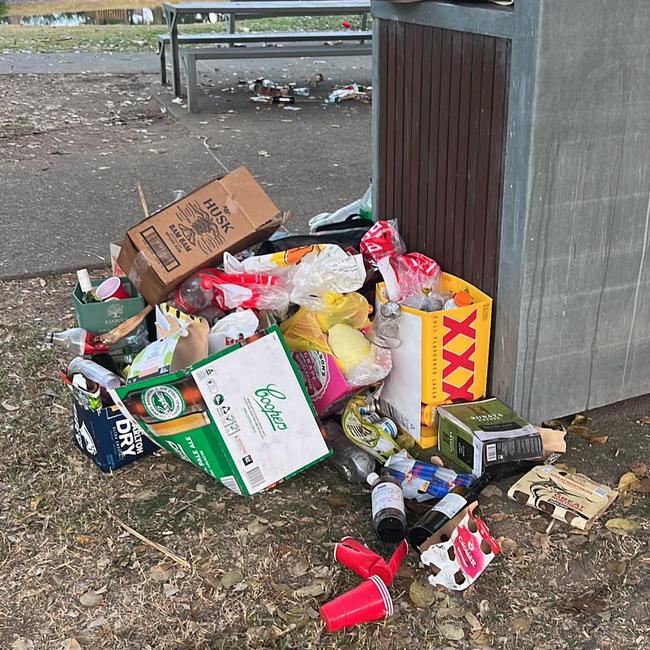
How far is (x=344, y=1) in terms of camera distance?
900cm

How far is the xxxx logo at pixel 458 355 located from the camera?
2.77 metres

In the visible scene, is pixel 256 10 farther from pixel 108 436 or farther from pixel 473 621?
pixel 473 621

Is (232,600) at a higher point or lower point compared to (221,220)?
lower

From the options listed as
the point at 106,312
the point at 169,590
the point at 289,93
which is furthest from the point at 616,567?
the point at 289,93

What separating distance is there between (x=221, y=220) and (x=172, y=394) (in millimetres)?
969

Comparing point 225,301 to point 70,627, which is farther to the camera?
point 225,301

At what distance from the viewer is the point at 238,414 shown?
2.57 m

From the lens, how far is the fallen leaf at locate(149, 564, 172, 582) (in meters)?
2.34

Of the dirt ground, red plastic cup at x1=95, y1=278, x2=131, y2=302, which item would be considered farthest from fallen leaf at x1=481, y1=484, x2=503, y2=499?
red plastic cup at x1=95, y1=278, x2=131, y2=302

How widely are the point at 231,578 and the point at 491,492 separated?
90 centimetres

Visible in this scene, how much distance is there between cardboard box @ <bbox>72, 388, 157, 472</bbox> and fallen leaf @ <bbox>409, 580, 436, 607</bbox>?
3.54 feet

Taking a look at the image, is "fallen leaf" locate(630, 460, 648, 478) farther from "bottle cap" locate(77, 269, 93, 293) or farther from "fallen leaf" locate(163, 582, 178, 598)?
"bottle cap" locate(77, 269, 93, 293)

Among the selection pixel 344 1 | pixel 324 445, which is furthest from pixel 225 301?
pixel 344 1

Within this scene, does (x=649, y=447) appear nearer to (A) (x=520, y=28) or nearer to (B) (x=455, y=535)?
(B) (x=455, y=535)
